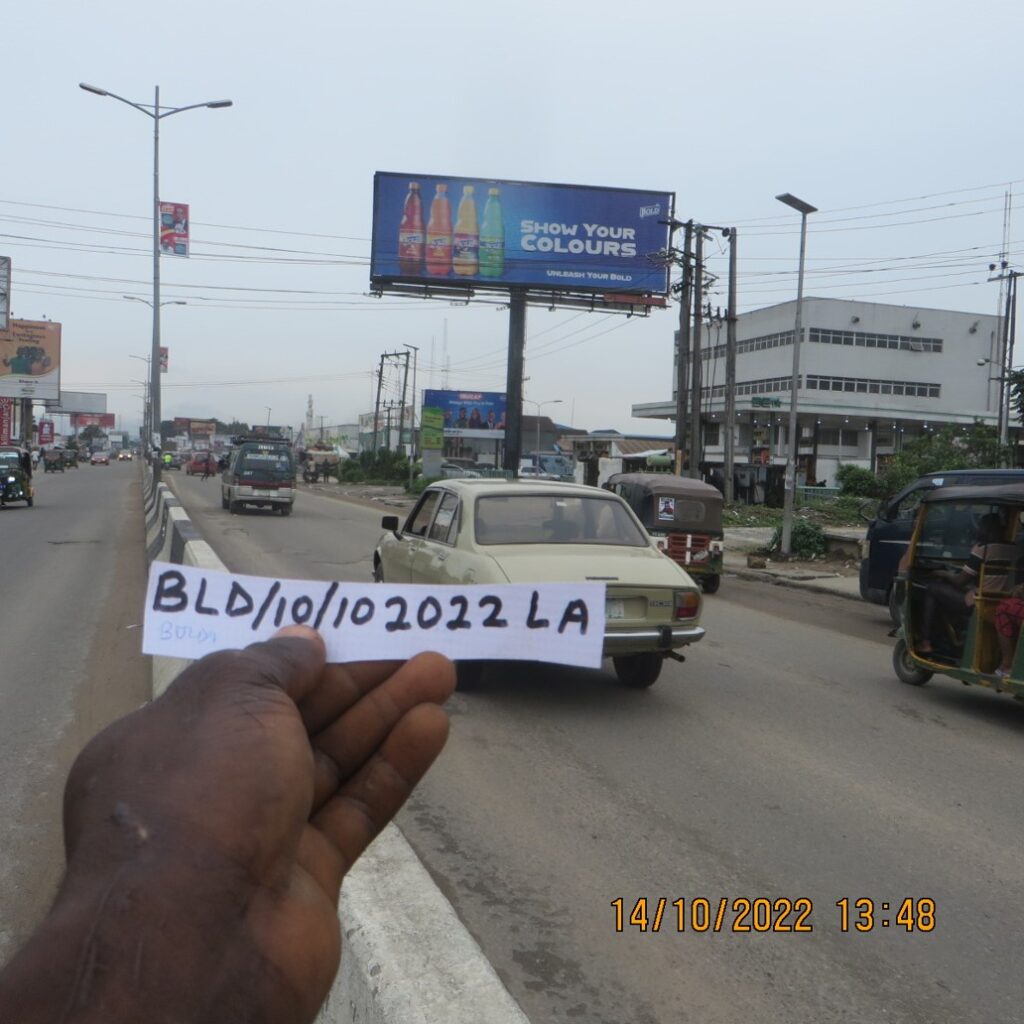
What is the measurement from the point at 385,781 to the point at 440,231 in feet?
137

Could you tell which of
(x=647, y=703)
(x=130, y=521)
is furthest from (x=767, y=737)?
(x=130, y=521)

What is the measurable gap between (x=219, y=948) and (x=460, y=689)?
22.5 ft

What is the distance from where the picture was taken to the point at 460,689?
7.91 m

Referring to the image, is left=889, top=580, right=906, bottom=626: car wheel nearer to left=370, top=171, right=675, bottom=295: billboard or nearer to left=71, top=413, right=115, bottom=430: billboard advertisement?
left=370, top=171, right=675, bottom=295: billboard

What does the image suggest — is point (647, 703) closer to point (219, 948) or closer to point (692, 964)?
point (692, 964)

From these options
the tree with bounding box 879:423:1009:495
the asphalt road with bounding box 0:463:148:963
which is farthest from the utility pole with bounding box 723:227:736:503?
the asphalt road with bounding box 0:463:148:963

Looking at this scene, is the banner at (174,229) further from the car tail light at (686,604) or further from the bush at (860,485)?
the car tail light at (686,604)

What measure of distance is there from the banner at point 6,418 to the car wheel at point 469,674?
8156cm

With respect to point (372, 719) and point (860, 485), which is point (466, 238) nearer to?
point (860, 485)

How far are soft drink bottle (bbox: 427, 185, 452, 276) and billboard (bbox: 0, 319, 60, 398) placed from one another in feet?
146

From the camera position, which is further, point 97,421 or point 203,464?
point 97,421

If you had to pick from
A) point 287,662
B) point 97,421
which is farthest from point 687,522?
point 97,421

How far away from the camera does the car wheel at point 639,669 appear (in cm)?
805

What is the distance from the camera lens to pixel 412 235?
41250mm
